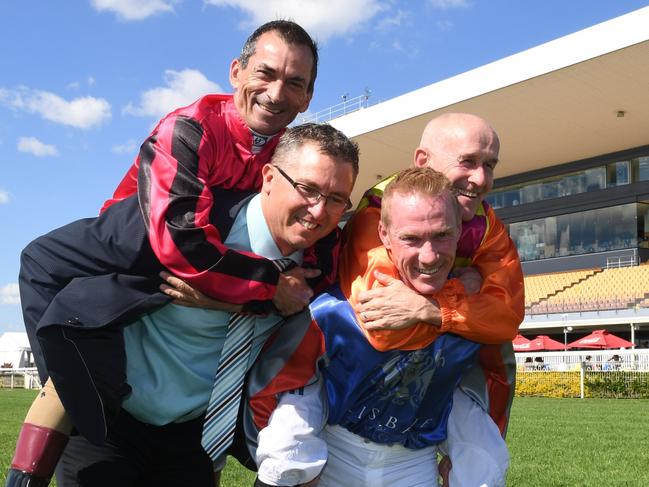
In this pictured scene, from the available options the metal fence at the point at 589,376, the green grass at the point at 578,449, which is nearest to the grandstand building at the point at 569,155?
the metal fence at the point at 589,376

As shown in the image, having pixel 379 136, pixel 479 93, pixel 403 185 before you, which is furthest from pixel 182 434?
pixel 379 136

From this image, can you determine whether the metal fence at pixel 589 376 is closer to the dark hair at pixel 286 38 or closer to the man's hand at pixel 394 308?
the dark hair at pixel 286 38

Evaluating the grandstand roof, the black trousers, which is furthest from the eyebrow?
the grandstand roof

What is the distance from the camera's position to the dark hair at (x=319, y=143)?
8.23 ft

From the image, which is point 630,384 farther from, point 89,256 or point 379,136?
point 89,256

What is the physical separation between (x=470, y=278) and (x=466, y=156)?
439 mm

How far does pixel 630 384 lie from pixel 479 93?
12.9 meters

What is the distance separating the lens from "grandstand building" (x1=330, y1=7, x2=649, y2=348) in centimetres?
2691

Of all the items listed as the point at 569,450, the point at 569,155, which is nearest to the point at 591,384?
the point at 569,450

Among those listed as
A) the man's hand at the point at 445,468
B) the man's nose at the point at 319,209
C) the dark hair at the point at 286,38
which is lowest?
the man's hand at the point at 445,468

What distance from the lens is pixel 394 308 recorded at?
245 centimetres

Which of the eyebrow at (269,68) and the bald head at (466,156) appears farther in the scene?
the eyebrow at (269,68)

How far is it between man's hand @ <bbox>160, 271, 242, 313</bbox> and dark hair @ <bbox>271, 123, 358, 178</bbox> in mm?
510

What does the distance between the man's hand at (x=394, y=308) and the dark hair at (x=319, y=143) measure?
16.3 inches
